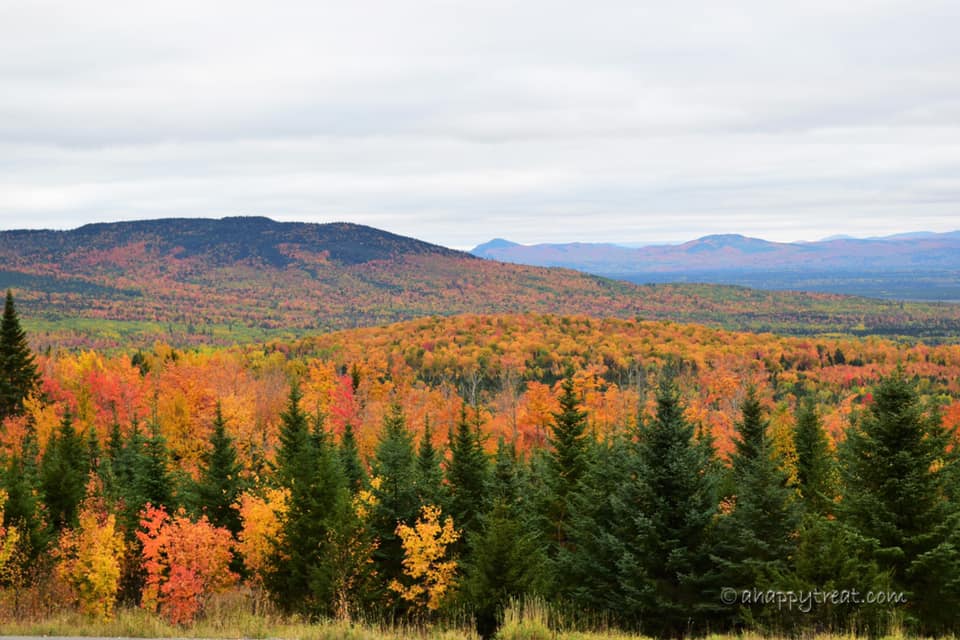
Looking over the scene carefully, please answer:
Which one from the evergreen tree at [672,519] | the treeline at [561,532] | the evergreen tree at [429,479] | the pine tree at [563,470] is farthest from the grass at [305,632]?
the pine tree at [563,470]

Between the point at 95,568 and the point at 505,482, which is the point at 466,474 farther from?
the point at 95,568

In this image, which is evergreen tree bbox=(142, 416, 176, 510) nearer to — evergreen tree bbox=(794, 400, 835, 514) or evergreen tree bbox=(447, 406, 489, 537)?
evergreen tree bbox=(447, 406, 489, 537)

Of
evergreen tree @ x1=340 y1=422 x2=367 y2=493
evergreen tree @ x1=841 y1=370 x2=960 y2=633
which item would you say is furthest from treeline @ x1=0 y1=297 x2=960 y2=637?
evergreen tree @ x1=340 y1=422 x2=367 y2=493

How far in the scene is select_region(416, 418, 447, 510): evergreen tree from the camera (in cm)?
2581

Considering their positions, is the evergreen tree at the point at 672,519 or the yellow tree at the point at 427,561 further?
the yellow tree at the point at 427,561

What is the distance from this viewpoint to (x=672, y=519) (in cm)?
1977

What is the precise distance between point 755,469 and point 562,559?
7.00 meters

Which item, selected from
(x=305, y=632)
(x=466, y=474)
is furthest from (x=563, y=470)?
(x=305, y=632)

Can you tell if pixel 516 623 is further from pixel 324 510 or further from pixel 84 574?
pixel 84 574

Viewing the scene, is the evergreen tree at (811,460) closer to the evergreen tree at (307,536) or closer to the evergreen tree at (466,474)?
the evergreen tree at (466,474)

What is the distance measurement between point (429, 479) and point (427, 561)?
340 centimetres

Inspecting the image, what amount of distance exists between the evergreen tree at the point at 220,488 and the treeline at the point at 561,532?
7 cm

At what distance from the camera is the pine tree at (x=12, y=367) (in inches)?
2309

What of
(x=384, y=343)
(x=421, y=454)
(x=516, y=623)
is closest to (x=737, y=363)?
(x=384, y=343)
